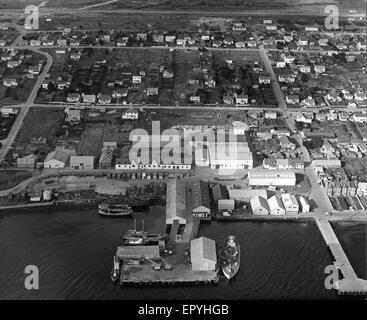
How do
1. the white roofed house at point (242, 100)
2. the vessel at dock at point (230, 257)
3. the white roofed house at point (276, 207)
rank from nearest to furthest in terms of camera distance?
the vessel at dock at point (230, 257)
the white roofed house at point (276, 207)
the white roofed house at point (242, 100)

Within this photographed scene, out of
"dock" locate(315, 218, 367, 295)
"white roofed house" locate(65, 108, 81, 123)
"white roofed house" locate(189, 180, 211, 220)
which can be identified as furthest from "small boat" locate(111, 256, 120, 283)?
"white roofed house" locate(65, 108, 81, 123)

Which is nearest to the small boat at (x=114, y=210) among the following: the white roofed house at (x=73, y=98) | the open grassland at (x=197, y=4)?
the white roofed house at (x=73, y=98)

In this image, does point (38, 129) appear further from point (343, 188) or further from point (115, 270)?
point (343, 188)

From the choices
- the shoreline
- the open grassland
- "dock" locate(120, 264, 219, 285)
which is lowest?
"dock" locate(120, 264, 219, 285)

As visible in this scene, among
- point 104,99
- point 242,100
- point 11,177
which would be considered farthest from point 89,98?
point 11,177

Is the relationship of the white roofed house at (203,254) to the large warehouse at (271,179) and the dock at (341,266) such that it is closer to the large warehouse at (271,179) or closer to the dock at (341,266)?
the dock at (341,266)

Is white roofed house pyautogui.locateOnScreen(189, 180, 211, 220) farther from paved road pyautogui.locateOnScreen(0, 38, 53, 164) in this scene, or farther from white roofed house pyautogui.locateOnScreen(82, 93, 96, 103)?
white roofed house pyautogui.locateOnScreen(82, 93, 96, 103)
